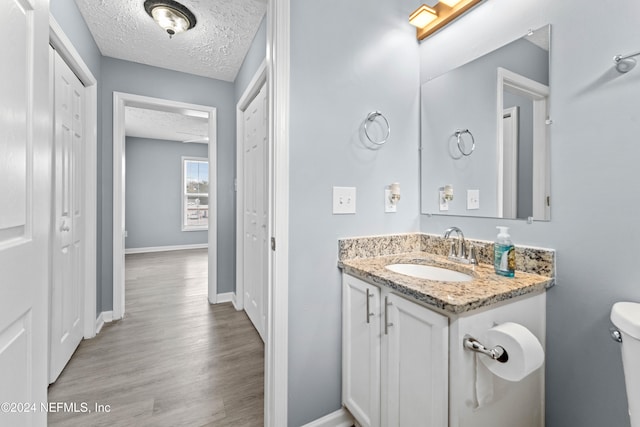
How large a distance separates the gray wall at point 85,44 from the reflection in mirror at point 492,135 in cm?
239

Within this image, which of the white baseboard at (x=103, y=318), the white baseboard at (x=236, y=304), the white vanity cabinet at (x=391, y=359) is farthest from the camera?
the white baseboard at (x=236, y=304)

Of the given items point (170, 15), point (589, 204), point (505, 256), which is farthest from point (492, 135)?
point (170, 15)

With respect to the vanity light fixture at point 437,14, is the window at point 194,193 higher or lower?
lower

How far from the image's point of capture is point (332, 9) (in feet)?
4.51

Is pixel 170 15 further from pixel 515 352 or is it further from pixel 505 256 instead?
pixel 515 352

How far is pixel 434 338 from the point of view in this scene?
0.89m

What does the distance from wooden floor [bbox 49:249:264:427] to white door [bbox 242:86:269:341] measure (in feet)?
0.90

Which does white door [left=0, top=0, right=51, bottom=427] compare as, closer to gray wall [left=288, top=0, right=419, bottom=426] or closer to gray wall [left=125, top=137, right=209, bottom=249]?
gray wall [left=288, top=0, right=419, bottom=426]

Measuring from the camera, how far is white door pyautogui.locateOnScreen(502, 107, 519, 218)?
1246 mm

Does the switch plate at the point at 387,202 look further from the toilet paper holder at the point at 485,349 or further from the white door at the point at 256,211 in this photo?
the white door at the point at 256,211

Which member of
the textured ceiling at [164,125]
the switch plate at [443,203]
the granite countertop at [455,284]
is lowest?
the granite countertop at [455,284]

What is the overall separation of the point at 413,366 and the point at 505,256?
0.59 metres

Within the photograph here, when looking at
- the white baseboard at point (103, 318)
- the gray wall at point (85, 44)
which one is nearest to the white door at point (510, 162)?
the gray wall at point (85, 44)

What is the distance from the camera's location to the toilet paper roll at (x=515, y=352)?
2.55 feet
